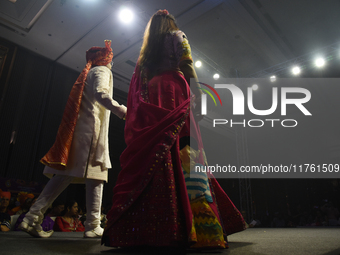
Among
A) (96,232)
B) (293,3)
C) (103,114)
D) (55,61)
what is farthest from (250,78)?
(96,232)

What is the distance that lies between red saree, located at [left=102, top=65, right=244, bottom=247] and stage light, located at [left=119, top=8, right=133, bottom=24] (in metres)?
3.77

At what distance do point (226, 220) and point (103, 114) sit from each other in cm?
120

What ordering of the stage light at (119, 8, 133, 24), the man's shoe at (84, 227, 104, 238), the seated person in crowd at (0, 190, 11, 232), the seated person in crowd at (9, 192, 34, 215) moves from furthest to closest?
the stage light at (119, 8, 133, 24) → the seated person in crowd at (9, 192, 34, 215) → the seated person in crowd at (0, 190, 11, 232) → the man's shoe at (84, 227, 104, 238)

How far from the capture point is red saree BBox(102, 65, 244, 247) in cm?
94

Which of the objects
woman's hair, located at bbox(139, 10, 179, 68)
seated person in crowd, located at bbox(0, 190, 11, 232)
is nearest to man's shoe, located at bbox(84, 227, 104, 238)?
woman's hair, located at bbox(139, 10, 179, 68)

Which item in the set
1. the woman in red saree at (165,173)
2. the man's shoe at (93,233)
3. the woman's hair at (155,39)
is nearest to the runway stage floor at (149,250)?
the woman in red saree at (165,173)

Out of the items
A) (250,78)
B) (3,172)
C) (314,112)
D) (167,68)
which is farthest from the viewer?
(314,112)

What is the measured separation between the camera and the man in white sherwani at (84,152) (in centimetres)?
164

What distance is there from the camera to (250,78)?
23.2ft

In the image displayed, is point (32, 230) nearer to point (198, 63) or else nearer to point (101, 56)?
point (101, 56)

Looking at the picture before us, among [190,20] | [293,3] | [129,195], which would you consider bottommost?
[129,195]

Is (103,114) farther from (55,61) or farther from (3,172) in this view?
(55,61)

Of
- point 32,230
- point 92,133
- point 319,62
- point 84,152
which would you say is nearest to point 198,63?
point 319,62

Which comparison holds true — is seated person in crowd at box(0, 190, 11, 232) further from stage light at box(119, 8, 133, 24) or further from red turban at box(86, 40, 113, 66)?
stage light at box(119, 8, 133, 24)
